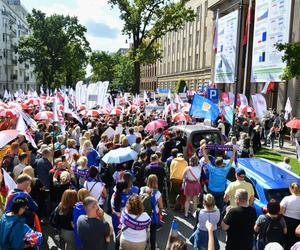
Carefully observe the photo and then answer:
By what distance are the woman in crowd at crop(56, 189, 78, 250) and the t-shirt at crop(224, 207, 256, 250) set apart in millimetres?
2231

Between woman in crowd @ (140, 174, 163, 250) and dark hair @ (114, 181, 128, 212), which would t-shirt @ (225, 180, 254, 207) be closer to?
woman in crowd @ (140, 174, 163, 250)

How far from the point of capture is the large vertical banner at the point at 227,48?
1291 inches

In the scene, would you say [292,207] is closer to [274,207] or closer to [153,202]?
[274,207]

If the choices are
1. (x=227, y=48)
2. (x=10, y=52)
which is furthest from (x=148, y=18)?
(x=10, y=52)

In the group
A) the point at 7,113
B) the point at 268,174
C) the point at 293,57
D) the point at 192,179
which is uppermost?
the point at 293,57

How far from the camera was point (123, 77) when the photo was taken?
285ft

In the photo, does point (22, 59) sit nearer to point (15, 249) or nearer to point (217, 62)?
point (217, 62)

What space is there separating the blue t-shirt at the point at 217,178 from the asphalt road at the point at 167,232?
0.95 meters

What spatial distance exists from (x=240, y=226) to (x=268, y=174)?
8.11ft

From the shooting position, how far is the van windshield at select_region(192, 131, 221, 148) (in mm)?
10805

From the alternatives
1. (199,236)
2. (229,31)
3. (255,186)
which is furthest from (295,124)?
(229,31)

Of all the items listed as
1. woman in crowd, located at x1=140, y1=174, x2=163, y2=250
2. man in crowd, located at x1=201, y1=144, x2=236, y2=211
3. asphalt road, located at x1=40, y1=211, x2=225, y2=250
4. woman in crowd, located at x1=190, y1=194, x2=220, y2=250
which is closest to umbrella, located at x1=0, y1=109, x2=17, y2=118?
asphalt road, located at x1=40, y1=211, x2=225, y2=250

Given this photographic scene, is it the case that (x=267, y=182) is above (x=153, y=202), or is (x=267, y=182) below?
above

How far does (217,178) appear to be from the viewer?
788cm
